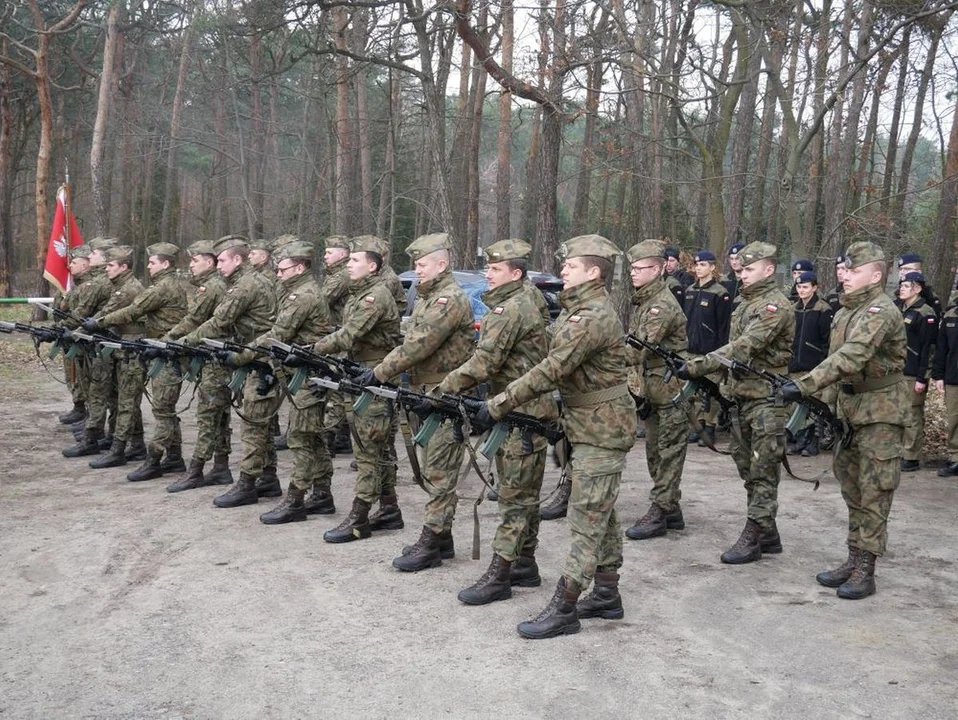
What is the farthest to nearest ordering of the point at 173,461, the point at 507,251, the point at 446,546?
the point at 173,461, the point at 446,546, the point at 507,251

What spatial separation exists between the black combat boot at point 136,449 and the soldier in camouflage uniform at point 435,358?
14.3 feet

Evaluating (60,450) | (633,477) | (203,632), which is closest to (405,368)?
(203,632)

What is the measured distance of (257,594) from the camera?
578 centimetres

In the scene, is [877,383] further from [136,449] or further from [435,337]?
[136,449]

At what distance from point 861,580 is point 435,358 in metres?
3.01

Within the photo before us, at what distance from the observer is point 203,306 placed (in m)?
8.48

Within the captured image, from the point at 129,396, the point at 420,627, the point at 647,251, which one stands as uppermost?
the point at 647,251

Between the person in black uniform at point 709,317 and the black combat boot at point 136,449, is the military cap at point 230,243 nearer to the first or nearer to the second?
the black combat boot at point 136,449

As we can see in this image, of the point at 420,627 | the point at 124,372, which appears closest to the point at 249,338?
the point at 124,372

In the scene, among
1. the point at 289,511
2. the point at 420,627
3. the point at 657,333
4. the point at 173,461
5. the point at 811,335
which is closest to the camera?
the point at 420,627

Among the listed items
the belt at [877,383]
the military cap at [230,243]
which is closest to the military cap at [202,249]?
the military cap at [230,243]

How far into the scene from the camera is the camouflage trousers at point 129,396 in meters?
9.34

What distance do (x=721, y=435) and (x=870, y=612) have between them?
6.06 metres

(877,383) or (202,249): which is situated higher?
(202,249)
